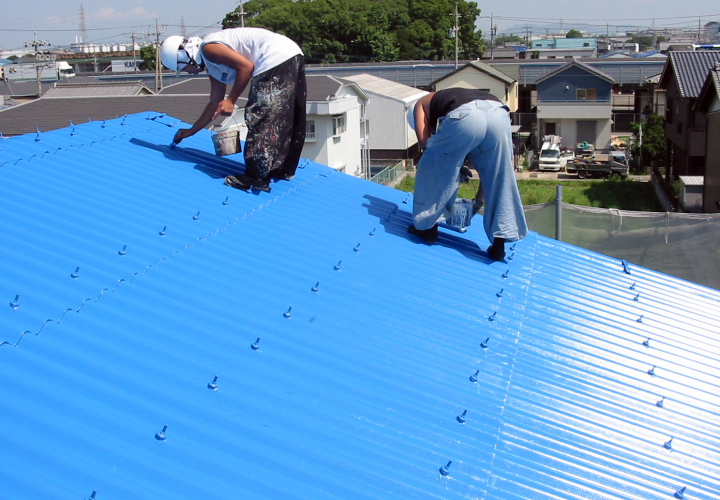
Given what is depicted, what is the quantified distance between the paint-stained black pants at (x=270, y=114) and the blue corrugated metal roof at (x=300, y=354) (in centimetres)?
29

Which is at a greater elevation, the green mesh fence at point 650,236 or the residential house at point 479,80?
the residential house at point 479,80

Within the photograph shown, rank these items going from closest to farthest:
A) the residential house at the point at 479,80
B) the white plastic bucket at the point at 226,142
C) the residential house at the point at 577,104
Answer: the white plastic bucket at the point at 226,142, the residential house at the point at 577,104, the residential house at the point at 479,80

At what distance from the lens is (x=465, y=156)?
507 centimetres

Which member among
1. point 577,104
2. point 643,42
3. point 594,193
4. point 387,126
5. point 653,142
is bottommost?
point 594,193

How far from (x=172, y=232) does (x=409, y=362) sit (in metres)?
1.66

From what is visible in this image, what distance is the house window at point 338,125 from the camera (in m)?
22.6

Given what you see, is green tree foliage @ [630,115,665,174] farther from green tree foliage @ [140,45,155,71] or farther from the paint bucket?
green tree foliage @ [140,45,155,71]

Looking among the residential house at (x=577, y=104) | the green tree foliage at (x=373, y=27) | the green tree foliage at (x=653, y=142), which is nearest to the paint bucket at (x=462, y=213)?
the green tree foliage at (x=653, y=142)

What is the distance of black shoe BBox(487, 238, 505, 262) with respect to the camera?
17.6 ft

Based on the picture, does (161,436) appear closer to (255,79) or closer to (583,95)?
(255,79)

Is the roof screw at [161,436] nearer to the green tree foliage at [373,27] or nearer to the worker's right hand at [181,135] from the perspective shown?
the worker's right hand at [181,135]

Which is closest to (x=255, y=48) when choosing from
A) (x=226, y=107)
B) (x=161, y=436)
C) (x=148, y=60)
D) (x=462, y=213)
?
(x=226, y=107)

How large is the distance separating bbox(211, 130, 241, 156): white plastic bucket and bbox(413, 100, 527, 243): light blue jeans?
1633 millimetres

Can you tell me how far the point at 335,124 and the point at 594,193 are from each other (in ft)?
34.3
